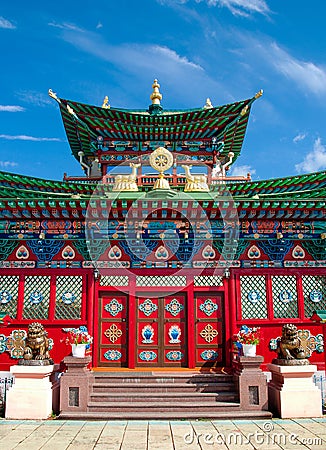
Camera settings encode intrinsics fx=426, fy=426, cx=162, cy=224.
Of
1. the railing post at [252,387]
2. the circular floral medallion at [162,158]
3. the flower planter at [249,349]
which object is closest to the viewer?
the railing post at [252,387]

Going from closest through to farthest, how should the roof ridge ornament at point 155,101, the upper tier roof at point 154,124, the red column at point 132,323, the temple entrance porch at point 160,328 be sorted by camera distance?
the red column at point 132,323 < the temple entrance porch at point 160,328 < the upper tier roof at point 154,124 < the roof ridge ornament at point 155,101

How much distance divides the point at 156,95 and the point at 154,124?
2.92m

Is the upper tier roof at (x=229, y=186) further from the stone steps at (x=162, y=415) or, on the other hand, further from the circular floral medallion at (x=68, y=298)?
the stone steps at (x=162, y=415)

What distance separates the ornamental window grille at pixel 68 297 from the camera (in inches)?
484

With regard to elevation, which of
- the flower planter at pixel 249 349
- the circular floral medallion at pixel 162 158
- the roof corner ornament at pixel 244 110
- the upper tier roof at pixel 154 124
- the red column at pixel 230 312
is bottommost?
the flower planter at pixel 249 349

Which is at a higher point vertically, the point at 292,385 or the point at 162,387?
the point at 292,385

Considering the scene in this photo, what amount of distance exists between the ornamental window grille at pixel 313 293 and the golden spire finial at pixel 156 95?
34.0 feet

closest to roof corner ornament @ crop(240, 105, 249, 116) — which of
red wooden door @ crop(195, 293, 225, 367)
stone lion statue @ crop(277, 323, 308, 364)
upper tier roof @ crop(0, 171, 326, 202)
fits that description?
upper tier roof @ crop(0, 171, 326, 202)

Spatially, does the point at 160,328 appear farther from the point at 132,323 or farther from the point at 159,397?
the point at 159,397

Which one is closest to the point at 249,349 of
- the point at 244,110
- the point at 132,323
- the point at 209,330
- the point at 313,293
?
the point at 209,330

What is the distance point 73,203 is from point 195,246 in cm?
379

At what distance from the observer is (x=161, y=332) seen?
1235cm

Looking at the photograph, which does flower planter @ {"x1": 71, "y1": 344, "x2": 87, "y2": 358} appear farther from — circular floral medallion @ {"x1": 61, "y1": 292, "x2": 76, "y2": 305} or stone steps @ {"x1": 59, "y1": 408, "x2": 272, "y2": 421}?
circular floral medallion @ {"x1": 61, "y1": 292, "x2": 76, "y2": 305}

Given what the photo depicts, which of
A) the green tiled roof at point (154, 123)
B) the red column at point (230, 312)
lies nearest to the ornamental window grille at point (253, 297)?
the red column at point (230, 312)
